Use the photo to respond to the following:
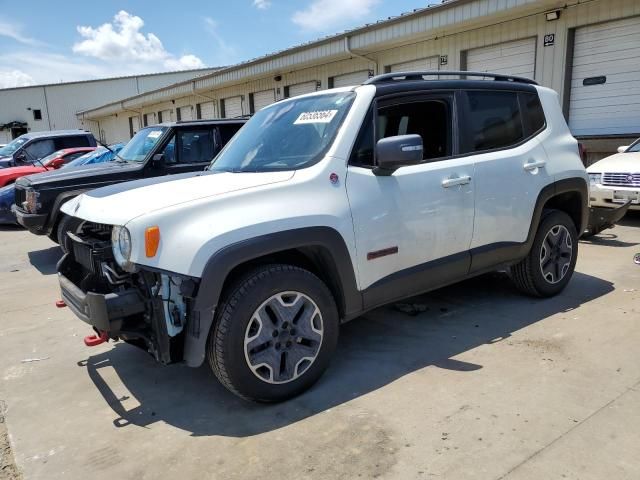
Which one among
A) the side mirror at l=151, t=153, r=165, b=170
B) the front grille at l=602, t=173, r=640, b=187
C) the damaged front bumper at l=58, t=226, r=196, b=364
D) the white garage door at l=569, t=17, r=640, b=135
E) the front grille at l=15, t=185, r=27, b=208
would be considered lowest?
the damaged front bumper at l=58, t=226, r=196, b=364

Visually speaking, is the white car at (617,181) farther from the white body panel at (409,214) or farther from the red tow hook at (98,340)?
the red tow hook at (98,340)

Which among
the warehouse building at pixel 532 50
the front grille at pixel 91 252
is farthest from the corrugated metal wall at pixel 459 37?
the front grille at pixel 91 252

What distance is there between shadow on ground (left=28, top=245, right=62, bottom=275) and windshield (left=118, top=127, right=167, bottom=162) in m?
1.84

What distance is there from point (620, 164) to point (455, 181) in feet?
18.7

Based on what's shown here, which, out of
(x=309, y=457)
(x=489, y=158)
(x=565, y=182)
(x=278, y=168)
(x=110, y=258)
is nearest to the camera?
(x=309, y=457)

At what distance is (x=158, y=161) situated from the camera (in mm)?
7027

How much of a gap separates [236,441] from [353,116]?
82.9 inches

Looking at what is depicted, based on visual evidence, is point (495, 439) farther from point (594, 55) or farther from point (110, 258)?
point (594, 55)

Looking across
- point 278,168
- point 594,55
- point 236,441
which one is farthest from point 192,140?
point 594,55

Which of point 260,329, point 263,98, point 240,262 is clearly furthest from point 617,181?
point 263,98

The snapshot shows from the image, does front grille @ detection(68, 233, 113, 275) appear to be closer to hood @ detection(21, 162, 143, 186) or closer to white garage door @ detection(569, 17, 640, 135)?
hood @ detection(21, 162, 143, 186)

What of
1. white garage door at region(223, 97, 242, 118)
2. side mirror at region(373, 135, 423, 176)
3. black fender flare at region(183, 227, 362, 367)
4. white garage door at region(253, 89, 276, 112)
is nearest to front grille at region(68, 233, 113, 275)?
black fender flare at region(183, 227, 362, 367)

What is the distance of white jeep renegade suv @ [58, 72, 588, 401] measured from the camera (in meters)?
2.78

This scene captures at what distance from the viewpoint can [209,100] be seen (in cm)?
2466
